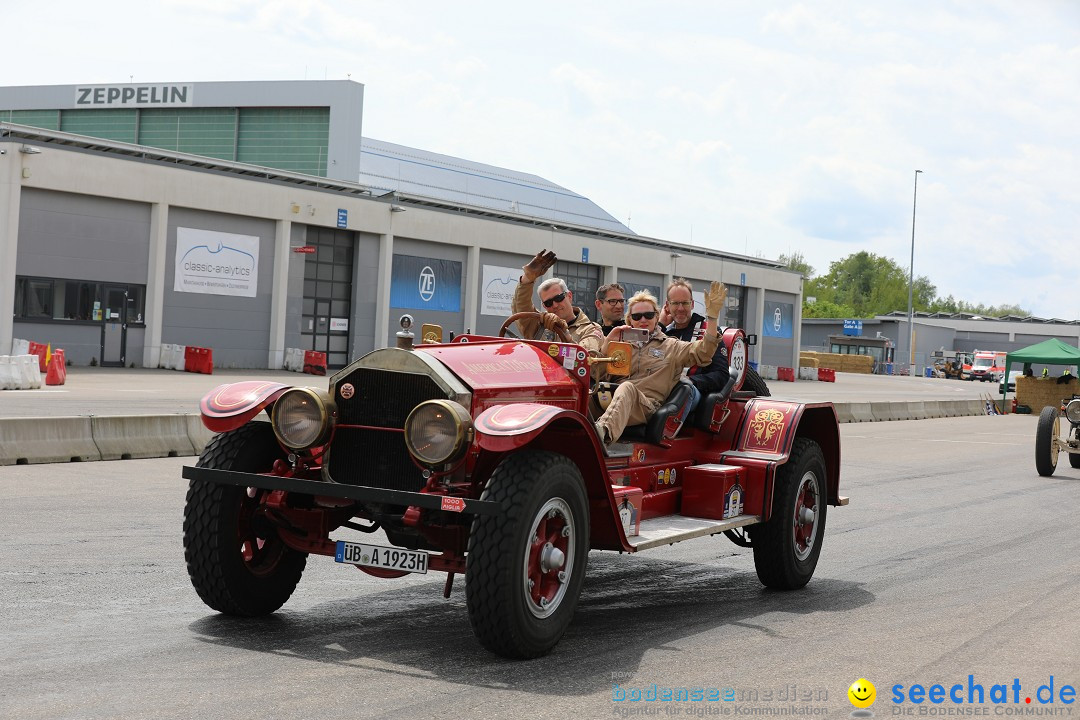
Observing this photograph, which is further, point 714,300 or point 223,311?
point 223,311

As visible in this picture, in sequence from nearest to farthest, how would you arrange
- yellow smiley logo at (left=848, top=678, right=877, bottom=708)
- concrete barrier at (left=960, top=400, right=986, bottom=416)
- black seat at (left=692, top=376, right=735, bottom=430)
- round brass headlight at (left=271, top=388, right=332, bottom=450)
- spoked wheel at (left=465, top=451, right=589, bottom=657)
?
yellow smiley logo at (left=848, top=678, right=877, bottom=708), spoked wheel at (left=465, top=451, right=589, bottom=657), round brass headlight at (left=271, top=388, right=332, bottom=450), black seat at (left=692, top=376, right=735, bottom=430), concrete barrier at (left=960, top=400, right=986, bottom=416)

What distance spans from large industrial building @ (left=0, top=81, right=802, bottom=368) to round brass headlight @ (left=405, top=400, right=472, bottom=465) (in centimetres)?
2736

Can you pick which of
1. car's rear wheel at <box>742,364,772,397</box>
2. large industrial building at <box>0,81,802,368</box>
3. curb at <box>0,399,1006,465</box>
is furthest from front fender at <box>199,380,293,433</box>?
large industrial building at <box>0,81,802,368</box>

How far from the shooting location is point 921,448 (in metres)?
21.8

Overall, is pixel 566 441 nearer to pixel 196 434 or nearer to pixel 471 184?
pixel 196 434

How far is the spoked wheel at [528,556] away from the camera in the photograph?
204 inches

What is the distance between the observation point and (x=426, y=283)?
4259cm

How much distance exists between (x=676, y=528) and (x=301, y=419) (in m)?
2.34

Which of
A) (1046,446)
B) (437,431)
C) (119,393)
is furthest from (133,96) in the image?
(437,431)

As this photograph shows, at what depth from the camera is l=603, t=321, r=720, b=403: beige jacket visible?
7465 millimetres

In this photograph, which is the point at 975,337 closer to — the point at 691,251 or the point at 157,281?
the point at 691,251

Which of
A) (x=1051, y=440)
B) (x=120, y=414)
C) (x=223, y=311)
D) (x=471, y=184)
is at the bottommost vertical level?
(x=120, y=414)

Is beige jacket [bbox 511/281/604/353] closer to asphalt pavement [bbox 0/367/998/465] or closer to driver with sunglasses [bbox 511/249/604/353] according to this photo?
driver with sunglasses [bbox 511/249/604/353]

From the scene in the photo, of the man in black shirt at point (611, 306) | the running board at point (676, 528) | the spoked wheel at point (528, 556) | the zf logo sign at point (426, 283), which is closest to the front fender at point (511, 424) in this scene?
the spoked wheel at point (528, 556)
